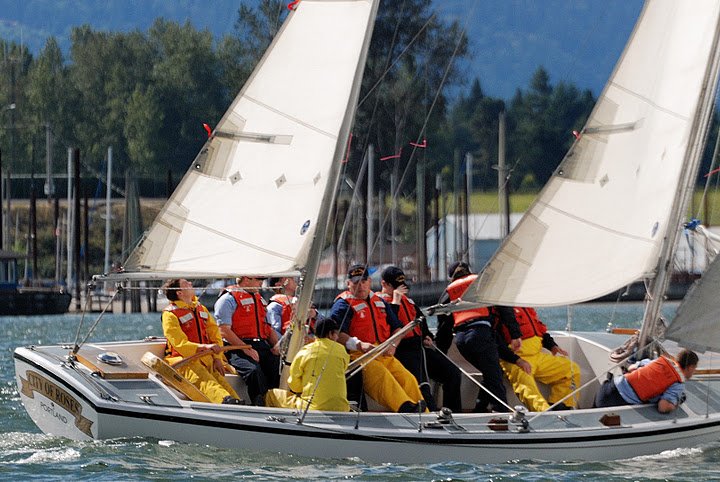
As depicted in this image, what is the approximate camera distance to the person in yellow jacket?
37.6ft

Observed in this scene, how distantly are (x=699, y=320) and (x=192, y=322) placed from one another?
4.04 m

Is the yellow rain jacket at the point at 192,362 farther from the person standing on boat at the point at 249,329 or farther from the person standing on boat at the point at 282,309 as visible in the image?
the person standing on boat at the point at 282,309

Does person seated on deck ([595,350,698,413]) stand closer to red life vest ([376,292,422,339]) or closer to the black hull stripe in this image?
the black hull stripe

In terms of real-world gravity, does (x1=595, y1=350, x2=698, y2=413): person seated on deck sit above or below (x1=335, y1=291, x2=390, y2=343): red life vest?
below

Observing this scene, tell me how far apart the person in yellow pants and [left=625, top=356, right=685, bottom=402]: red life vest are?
77cm

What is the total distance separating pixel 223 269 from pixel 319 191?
0.98 m

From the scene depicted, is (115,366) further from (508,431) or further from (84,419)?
(508,431)

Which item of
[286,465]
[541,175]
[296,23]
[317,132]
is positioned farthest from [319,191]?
[541,175]

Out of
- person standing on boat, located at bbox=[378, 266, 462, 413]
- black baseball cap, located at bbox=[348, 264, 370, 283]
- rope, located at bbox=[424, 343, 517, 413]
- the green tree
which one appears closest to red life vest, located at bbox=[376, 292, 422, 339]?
person standing on boat, located at bbox=[378, 266, 462, 413]

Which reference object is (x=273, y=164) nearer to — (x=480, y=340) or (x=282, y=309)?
(x=282, y=309)

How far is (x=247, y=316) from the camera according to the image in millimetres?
13273

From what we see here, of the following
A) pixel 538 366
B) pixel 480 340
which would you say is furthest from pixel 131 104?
pixel 480 340

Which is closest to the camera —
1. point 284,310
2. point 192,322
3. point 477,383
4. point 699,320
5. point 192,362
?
point 699,320

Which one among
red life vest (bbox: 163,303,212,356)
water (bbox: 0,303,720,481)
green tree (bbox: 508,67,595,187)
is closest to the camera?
water (bbox: 0,303,720,481)
